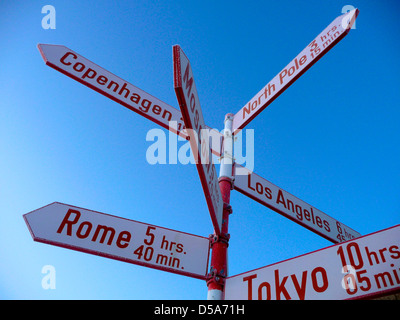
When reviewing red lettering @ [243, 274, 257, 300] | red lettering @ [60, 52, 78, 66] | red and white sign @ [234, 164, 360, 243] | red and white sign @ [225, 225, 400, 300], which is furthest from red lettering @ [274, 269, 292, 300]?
red lettering @ [60, 52, 78, 66]

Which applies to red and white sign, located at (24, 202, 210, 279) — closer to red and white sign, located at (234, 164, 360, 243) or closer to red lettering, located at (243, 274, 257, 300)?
red lettering, located at (243, 274, 257, 300)

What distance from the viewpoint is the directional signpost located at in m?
1.66

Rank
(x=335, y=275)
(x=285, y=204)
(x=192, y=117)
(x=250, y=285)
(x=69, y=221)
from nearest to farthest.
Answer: (x=192, y=117) < (x=335, y=275) < (x=250, y=285) < (x=69, y=221) < (x=285, y=204)

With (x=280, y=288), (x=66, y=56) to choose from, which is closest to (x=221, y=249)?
(x=280, y=288)

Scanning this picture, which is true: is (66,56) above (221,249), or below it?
above

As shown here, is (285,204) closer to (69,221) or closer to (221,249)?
(221,249)

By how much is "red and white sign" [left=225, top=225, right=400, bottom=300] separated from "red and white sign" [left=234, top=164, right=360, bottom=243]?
92 centimetres

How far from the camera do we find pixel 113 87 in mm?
3082

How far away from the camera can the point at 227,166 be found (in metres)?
2.98

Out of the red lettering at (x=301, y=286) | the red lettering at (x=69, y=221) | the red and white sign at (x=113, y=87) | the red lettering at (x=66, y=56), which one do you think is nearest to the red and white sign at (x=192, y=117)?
the red lettering at (x=301, y=286)

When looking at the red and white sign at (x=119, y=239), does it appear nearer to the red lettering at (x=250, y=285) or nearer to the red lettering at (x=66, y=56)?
the red lettering at (x=250, y=285)

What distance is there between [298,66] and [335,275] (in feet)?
6.79
